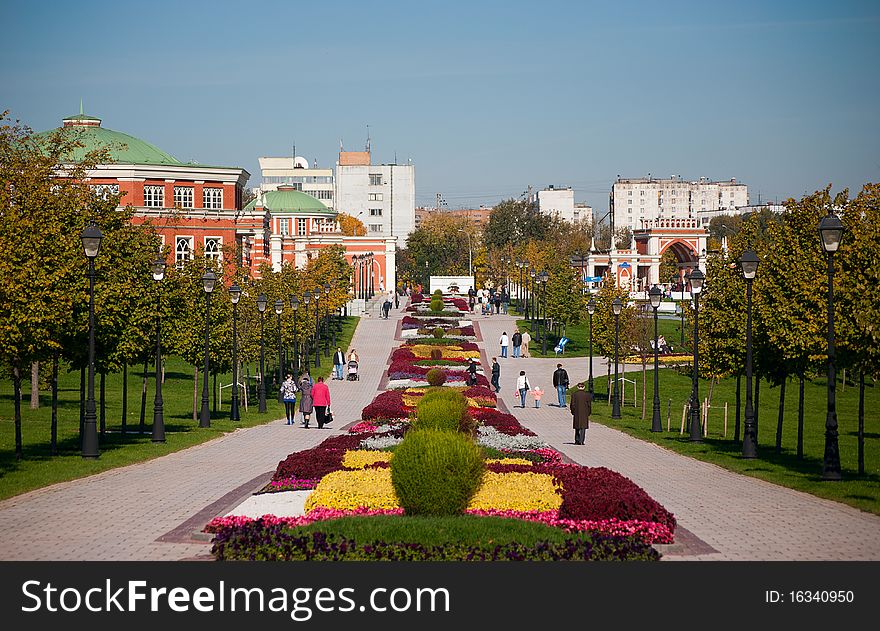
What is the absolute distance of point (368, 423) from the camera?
27.9 metres

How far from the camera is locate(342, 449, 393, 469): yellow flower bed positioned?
18.9 m

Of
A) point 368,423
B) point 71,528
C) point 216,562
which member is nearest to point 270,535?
point 216,562

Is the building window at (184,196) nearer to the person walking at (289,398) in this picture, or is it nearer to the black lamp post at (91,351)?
the person walking at (289,398)

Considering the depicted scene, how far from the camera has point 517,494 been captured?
15492 mm

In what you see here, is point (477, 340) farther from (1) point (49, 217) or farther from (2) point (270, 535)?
(2) point (270, 535)

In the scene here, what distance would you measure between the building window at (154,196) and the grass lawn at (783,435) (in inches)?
1451

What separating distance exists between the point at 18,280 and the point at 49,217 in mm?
2546

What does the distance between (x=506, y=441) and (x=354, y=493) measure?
876 centimetres

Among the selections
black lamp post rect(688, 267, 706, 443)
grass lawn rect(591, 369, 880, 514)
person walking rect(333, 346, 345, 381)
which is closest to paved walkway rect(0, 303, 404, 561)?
grass lawn rect(591, 369, 880, 514)

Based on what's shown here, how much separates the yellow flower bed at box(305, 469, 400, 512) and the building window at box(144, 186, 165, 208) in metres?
61.9

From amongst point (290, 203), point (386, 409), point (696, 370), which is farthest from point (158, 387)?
point (290, 203)

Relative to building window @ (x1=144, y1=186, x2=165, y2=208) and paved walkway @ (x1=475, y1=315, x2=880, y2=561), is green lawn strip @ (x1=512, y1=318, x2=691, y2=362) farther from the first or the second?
paved walkway @ (x1=475, y1=315, x2=880, y2=561)

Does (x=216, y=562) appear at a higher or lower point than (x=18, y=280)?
lower

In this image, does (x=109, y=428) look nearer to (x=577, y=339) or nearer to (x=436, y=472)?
(x=436, y=472)
